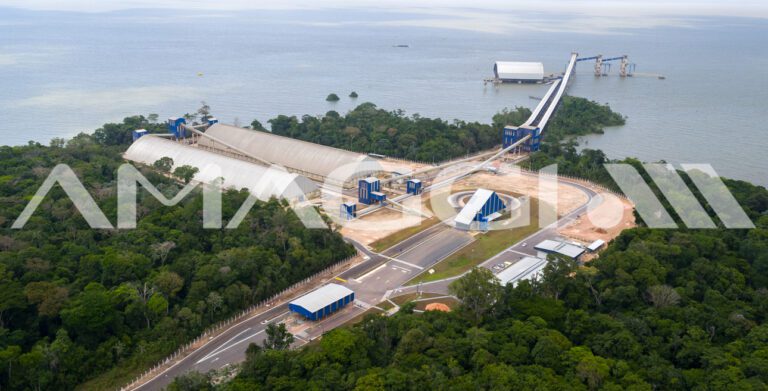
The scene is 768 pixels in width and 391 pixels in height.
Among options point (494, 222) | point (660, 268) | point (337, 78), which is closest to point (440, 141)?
point (494, 222)

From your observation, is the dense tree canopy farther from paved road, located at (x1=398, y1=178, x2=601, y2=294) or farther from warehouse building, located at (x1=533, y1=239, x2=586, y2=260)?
warehouse building, located at (x1=533, y1=239, x2=586, y2=260)

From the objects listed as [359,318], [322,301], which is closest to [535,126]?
[359,318]

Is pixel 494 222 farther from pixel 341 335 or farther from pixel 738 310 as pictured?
pixel 341 335

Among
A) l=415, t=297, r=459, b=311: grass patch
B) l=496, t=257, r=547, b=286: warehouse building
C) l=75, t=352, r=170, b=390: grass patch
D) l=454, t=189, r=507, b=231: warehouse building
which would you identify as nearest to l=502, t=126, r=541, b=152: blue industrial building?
l=454, t=189, r=507, b=231: warehouse building

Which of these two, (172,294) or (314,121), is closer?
(172,294)

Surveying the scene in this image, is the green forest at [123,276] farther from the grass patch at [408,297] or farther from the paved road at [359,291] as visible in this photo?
the grass patch at [408,297]

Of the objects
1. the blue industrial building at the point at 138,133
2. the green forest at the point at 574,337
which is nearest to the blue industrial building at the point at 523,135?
the green forest at the point at 574,337

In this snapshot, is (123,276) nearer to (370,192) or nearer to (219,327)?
(219,327)
